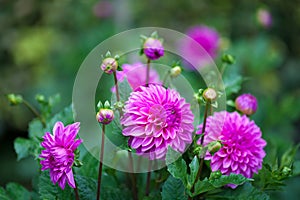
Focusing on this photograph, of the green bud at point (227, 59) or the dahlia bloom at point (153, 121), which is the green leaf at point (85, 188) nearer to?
the dahlia bloom at point (153, 121)

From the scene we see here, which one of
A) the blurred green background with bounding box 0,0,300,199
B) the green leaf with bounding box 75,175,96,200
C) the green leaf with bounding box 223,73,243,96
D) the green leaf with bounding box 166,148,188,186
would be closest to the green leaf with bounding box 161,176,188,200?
the green leaf with bounding box 166,148,188,186

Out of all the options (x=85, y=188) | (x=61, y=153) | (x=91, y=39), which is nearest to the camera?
(x=61, y=153)

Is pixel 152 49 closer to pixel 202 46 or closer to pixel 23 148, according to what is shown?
pixel 23 148

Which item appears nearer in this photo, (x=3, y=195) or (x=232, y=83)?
(x=3, y=195)

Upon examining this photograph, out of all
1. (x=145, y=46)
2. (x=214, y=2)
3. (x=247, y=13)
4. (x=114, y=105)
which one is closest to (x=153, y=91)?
(x=114, y=105)

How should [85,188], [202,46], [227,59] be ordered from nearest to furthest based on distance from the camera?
[85,188]
[227,59]
[202,46]

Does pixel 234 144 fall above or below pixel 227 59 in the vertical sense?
below

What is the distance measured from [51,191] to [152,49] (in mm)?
330

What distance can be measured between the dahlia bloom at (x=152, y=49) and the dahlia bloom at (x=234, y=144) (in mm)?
166

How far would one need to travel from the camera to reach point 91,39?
2.40m

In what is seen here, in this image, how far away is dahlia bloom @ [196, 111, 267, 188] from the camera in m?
0.82

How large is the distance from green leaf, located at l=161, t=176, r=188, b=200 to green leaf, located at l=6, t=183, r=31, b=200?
31 cm

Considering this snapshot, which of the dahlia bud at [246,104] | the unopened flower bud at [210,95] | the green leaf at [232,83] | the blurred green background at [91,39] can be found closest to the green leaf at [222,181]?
the unopened flower bud at [210,95]

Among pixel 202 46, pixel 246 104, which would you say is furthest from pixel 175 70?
pixel 202 46
